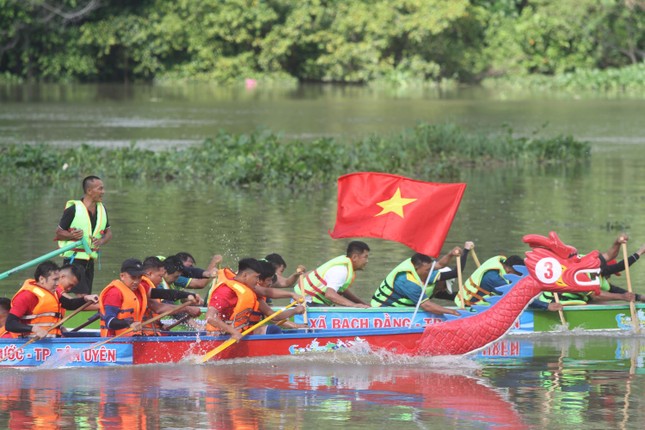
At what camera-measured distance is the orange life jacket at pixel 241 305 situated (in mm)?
13500

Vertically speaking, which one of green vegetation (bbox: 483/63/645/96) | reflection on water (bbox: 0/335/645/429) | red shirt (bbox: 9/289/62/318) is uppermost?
green vegetation (bbox: 483/63/645/96)

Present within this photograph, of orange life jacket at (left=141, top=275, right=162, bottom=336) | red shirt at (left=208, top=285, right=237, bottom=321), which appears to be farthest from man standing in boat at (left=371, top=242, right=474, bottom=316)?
orange life jacket at (left=141, top=275, right=162, bottom=336)

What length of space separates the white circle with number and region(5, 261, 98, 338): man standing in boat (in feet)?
15.4

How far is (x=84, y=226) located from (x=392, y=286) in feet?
11.6

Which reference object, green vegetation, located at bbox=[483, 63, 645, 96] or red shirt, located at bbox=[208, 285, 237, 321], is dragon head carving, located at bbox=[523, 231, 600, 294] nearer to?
red shirt, located at bbox=[208, 285, 237, 321]

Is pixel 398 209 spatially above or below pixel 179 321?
above

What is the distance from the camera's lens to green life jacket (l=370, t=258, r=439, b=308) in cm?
1518

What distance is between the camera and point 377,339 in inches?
534

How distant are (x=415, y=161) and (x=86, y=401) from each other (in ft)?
62.4

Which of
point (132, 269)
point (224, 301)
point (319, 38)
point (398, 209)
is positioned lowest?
point (224, 301)

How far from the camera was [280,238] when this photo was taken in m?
21.6

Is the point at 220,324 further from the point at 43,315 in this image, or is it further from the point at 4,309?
the point at 4,309

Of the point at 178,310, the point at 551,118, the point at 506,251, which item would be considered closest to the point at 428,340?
the point at 178,310

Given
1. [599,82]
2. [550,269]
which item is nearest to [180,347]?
[550,269]
